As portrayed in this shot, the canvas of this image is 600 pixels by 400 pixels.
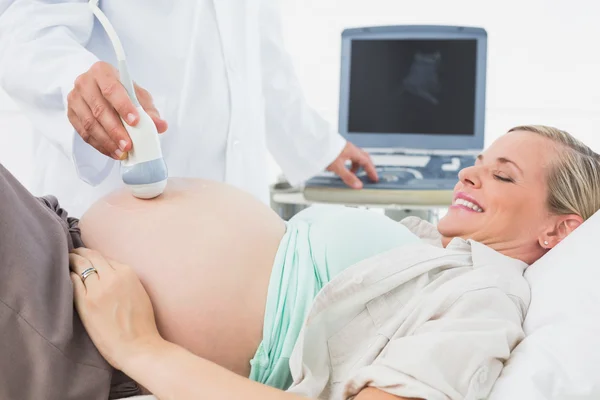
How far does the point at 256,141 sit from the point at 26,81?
576 millimetres

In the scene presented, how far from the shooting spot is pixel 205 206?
108cm

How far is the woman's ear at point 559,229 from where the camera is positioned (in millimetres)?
1110

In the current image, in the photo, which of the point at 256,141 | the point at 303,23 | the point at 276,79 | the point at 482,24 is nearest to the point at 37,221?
the point at 256,141

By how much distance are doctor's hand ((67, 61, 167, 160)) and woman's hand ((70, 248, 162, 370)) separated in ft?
0.69

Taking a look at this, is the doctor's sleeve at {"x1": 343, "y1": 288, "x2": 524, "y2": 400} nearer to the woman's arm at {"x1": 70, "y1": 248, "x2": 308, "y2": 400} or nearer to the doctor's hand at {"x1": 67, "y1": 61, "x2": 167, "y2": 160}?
the woman's arm at {"x1": 70, "y1": 248, "x2": 308, "y2": 400}

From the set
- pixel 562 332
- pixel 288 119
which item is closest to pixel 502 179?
pixel 562 332

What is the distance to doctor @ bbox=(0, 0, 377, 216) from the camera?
118 cm

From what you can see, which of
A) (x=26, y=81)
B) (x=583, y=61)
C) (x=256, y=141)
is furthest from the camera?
(x=583, y=61)

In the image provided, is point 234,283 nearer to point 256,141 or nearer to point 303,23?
point 256,141

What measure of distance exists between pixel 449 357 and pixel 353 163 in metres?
1.24

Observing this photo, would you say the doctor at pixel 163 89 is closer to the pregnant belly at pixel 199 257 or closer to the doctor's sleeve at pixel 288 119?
the doctor's sleeve at pixel 288 119

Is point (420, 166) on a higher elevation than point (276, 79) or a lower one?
lower

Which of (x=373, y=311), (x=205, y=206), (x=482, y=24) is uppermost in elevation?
(x=482, y=24)

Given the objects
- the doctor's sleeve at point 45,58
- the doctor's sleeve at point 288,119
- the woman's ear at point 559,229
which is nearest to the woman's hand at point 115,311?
the doctor's sleeve at point 45,58
